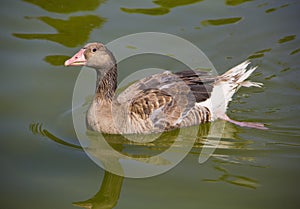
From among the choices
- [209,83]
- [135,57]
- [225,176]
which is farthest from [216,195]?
[135,57]

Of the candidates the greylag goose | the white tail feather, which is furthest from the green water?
the greylag goose

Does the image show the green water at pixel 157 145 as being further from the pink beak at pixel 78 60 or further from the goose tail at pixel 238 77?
the pink beak at pixel 78 60

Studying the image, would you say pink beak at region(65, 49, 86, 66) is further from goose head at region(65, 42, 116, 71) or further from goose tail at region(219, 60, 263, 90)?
goose tail at region(219, 60, 263, 90)

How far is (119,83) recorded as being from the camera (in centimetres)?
929

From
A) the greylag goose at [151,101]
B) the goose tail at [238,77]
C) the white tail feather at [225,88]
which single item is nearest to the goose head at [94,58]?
the greylag goose at [151,101]

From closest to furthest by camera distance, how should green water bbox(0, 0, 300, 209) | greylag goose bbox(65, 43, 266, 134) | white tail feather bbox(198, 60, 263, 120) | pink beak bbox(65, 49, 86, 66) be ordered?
green water bbox(0, 0, 300, 209), pink beak bbox(65, 49, 86, 66), greylag goose bbox(65, 43, 266, 134), white tail feather bbox(198, 60, 263, 120)

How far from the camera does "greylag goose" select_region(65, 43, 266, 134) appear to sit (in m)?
7.72

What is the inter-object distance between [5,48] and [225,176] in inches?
221

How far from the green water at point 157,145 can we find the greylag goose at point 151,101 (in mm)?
405

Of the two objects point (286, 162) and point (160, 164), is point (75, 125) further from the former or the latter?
point (286, 162)

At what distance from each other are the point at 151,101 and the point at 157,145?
737 millimetres

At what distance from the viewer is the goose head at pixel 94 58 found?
7395 mm

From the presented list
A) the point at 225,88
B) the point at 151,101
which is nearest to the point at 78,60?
the point at 151,101

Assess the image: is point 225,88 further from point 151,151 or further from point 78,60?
point 78,60
